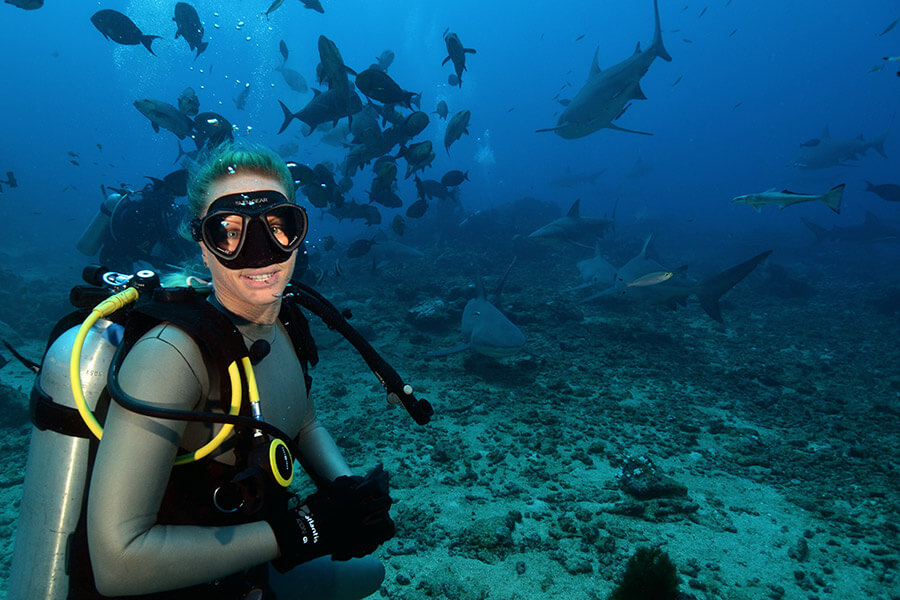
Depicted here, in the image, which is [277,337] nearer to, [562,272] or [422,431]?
[422,431]

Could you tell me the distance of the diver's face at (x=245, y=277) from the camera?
71.3 inches

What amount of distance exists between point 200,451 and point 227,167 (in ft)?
4.13

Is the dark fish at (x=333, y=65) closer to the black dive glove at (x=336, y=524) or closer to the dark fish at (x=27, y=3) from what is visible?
the dark fish at (x=27, y=3)

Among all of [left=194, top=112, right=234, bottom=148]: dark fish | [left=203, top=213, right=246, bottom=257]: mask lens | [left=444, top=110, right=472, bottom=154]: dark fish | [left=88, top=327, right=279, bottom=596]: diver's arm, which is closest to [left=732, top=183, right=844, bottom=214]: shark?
[left=444, top=110, right=472, bottom=154]: dark fish

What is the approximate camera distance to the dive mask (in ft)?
5.75

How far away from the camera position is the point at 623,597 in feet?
8.14

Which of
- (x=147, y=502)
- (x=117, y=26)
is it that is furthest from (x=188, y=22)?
(x=147, y=502)

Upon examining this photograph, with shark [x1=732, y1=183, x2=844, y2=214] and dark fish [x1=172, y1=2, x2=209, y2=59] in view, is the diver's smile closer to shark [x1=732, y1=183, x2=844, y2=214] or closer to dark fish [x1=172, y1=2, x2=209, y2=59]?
shark [x1=732, y1=183, x2=844, y2=214]

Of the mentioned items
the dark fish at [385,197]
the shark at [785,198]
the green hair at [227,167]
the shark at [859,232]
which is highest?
the shark at [859,232]

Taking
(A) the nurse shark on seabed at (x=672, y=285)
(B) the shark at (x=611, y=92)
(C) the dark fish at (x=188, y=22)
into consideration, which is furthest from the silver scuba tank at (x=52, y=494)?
(C) the dark fish at (x=188, y=22)

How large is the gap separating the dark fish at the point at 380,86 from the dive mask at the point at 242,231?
7215mm

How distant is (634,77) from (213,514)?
10.3 metres

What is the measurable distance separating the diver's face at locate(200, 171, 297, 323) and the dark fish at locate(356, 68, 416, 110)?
23.3 ft

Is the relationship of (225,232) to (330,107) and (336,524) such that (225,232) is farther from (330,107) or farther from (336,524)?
(330,107)
